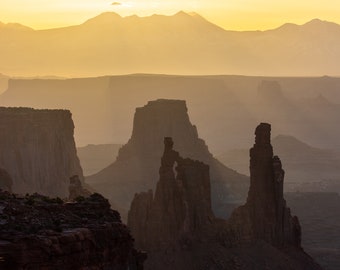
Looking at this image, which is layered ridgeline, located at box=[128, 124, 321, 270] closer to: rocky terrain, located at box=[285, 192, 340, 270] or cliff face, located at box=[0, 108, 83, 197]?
rocky terrain, located at box=[285, 192, 340, 270]

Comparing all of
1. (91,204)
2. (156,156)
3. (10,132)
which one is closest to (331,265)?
(10,132)

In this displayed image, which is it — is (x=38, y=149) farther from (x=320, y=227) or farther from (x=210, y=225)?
(x=210, y=225)

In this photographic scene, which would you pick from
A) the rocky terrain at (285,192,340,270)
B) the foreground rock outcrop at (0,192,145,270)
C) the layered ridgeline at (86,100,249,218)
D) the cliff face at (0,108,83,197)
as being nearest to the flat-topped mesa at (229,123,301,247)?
the rocky terrain at (285,192,340,270)

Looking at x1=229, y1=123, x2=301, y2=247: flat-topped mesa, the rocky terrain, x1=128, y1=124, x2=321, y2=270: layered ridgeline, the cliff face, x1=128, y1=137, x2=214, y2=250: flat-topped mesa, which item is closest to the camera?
x1=128, y1=124, x2=321, y2=270: layered ridgeline

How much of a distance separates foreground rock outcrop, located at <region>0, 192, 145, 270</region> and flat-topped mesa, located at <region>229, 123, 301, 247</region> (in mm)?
70101

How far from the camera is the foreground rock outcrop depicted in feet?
103

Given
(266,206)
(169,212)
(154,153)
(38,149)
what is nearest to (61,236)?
(169,212)

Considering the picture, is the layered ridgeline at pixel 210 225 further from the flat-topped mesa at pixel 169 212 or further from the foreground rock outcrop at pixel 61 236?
the foreground rock outcrop at pixel 61 236

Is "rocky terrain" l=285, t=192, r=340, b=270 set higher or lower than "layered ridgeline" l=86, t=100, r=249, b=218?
lower

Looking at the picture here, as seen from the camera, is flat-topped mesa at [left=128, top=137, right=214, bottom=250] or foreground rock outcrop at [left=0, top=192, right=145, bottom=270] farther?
flat-topped mesa at [left=128, top=137, right=214, bottom=250]

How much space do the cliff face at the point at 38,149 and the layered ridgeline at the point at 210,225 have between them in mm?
33020

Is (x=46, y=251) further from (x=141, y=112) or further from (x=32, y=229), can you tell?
(x=141, y=112)

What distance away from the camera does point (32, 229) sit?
3322 centimetres

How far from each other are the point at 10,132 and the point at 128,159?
42736 millimetres
